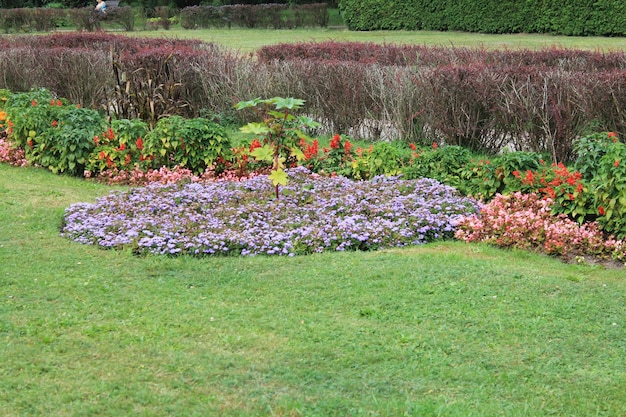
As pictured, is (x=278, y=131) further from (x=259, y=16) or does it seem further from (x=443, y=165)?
(x=259, y=16)

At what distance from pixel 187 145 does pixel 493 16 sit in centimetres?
2097

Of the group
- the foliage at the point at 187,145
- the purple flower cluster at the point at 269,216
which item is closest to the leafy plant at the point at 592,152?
the purple flower cluster at the point at 269,216

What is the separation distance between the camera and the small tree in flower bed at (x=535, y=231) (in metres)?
6.12

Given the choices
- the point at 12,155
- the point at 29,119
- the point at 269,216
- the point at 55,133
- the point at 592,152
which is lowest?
the point at 12,155

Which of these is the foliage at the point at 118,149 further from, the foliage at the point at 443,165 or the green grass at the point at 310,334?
the foliage at the point at 443,165

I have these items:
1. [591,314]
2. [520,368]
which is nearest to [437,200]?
[591,314]

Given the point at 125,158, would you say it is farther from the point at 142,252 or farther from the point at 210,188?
the point at 142,252

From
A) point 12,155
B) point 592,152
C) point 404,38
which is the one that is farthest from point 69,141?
point 404,38

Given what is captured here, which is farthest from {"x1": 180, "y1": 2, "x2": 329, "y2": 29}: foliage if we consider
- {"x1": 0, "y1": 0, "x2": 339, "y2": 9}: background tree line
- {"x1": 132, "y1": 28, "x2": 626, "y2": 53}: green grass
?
{"x1": 0, "y1": 0, "x2": 339, "y2": 9}: background tree line

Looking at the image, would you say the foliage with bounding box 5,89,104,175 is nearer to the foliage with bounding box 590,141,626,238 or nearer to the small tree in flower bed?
the small tree in flower bed

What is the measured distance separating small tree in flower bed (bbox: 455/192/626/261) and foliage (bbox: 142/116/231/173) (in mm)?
3024

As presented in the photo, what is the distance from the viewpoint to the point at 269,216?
259 inches

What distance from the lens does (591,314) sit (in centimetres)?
481

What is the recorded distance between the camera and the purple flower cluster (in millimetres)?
6086
